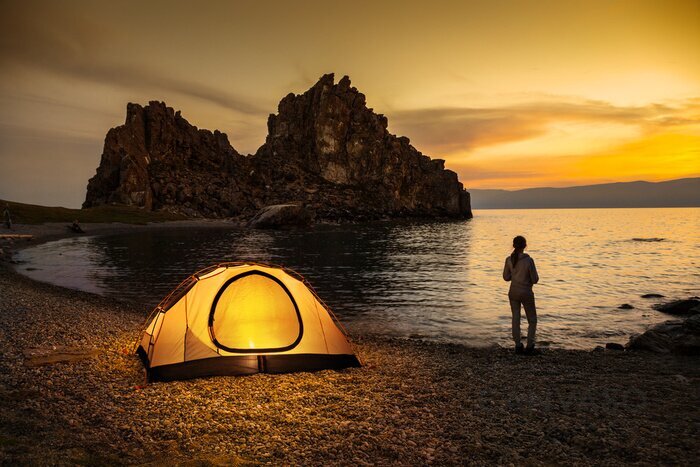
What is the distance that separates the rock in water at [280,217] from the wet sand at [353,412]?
95464mm

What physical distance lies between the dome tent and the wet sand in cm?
45

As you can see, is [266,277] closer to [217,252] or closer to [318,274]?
[318,274]

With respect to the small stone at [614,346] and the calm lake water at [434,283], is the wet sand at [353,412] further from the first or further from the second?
the calm lake water at [434,283]

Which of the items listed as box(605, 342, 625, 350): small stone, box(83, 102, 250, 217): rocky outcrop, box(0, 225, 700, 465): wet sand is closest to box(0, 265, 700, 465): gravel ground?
box(0, 225, 700, 465): wet sand

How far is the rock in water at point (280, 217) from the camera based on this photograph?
108 metres

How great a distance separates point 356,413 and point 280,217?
101949 mm

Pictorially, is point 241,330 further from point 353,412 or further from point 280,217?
point 280,217

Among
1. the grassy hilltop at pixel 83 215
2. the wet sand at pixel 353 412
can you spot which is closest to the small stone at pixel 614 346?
the wet sand at pixel 353 412

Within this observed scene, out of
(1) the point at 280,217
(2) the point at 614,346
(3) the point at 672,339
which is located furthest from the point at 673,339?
(1) the point at 280,217

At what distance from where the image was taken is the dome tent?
35.5 feet

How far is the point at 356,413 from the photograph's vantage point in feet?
28.4

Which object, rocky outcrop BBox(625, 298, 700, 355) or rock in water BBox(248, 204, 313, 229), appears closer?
rocky outcrop BBox(625, 298, 700, 355)

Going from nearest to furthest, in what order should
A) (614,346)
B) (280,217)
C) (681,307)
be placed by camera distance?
(614,346)
(681,307)
(280,217)

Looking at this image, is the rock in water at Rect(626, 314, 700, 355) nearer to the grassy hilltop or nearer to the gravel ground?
the gravel ground
